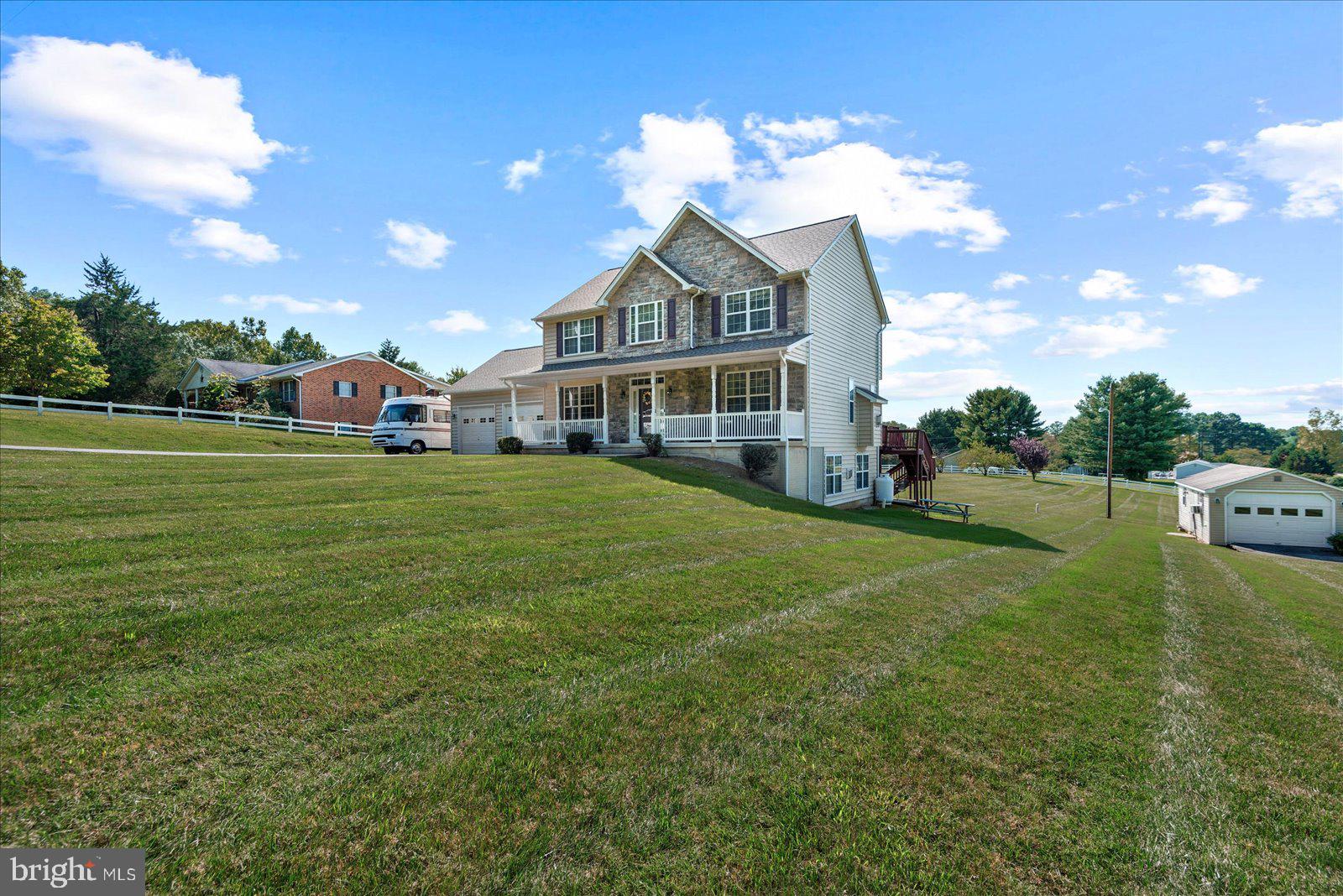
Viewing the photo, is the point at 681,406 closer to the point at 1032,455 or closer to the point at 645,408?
the point at 645,408

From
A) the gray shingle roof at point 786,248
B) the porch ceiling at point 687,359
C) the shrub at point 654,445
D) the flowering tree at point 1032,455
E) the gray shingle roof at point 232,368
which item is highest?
the gray shingle roof at point 786,248

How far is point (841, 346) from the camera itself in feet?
71.2

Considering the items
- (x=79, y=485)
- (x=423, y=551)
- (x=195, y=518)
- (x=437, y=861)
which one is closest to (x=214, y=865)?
(x=437, y=861)

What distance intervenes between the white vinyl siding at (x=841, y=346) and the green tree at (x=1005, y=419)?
175 feet

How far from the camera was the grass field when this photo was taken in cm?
286

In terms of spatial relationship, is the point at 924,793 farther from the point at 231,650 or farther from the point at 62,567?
the point at 62,567

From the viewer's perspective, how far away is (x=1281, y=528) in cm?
2452

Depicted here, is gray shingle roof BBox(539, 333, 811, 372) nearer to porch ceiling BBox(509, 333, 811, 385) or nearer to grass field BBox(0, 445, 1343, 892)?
porch ceiling BBox(509, 333, 811, 385)

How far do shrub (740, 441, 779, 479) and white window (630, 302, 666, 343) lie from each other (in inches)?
269

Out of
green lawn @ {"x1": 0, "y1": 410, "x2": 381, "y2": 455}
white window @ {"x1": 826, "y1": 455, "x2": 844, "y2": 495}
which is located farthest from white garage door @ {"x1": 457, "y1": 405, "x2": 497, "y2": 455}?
white window @ {"x1": 826, "y1": 455, "x2": 844, "y2": 495}

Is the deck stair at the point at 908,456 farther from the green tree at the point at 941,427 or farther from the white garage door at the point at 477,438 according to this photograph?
the green tree at the point at 941,427

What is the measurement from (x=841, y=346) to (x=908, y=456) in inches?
311

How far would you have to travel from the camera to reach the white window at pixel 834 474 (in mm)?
20547

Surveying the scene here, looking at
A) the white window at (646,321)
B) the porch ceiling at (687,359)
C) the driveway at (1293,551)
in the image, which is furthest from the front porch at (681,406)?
the driveway at (1293,551)
